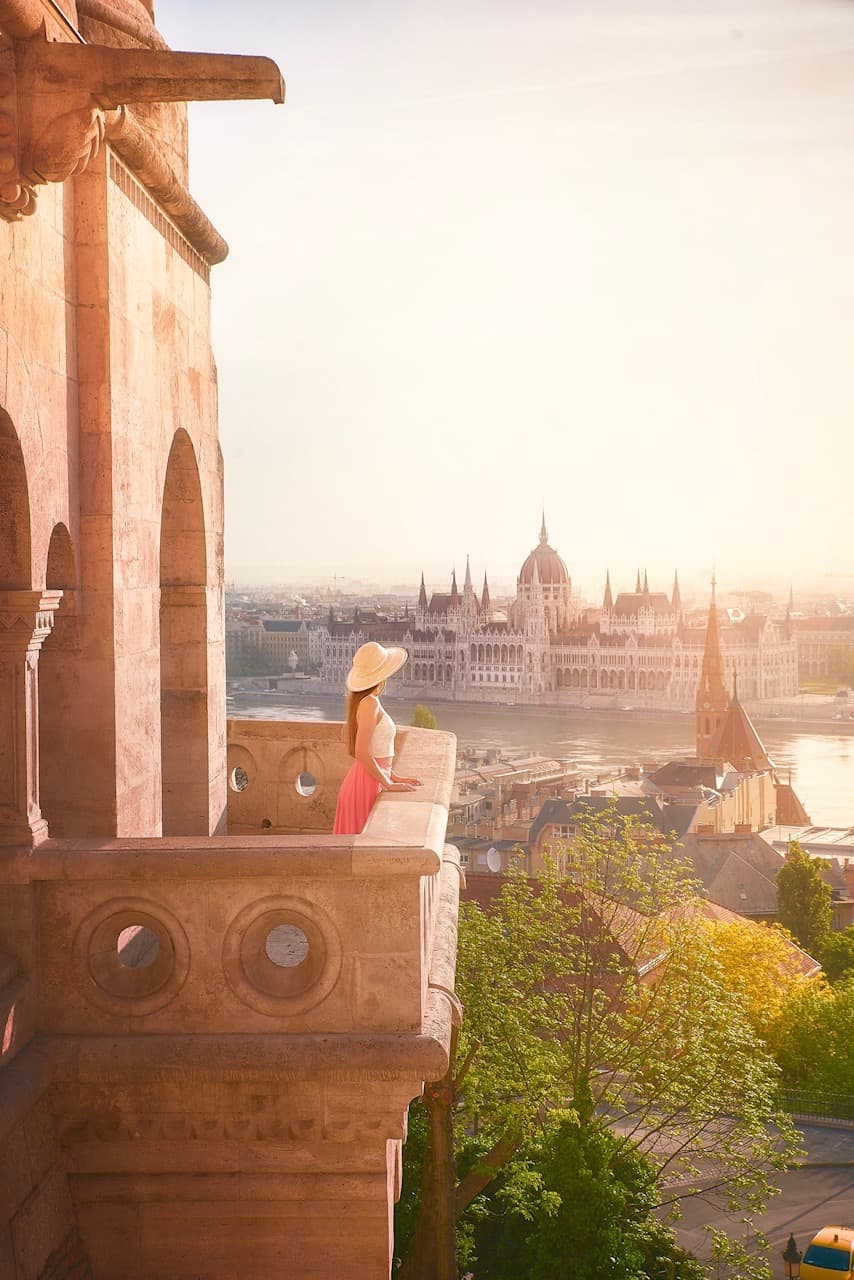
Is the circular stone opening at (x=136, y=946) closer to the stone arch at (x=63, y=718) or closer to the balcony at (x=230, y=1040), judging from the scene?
the stone arch at (x=63, y=718)

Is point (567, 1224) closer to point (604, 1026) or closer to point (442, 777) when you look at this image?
point (604, 1026)

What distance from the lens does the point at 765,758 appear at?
262 ft

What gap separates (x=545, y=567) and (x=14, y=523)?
116 metres

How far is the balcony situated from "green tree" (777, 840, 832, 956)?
133ft

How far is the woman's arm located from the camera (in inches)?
173

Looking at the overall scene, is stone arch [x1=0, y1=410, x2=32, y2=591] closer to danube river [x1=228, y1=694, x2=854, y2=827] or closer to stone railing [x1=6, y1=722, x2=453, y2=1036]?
stone railing [x1=6, y1=722, x2=453, y2=1036]

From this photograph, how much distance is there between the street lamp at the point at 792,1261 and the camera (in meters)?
19.5

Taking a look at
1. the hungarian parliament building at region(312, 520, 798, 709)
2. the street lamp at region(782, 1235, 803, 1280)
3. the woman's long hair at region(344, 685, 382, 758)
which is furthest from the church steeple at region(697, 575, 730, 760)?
the woman's long hair at region(344, 685, 382, 758)

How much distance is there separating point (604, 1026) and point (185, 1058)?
37.2 feet

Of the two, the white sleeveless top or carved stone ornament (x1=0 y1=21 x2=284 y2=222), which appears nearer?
carved stone ornament (x1=0 y1=21 x2=284 y2=222)

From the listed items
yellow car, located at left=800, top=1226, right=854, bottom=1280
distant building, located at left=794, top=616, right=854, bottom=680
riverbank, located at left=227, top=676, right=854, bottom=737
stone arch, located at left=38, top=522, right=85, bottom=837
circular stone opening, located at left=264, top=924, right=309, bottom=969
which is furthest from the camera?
distant building, located at left=794, top=616, right=854, bottom=680

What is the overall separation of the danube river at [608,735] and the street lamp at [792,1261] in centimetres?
6479

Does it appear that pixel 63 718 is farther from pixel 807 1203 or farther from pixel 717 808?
pixel 717 808

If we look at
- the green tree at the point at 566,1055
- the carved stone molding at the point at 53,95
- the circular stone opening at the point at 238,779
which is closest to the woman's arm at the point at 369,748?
the carved stone molding at the point at 53,95
